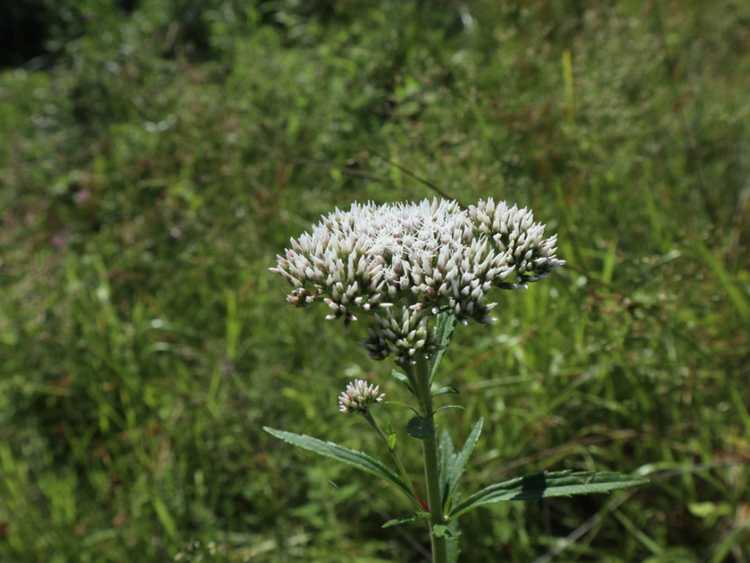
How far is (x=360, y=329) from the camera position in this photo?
3.74 m

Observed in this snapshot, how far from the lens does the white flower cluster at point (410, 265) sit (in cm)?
163

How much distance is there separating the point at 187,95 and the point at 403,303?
13.6ft

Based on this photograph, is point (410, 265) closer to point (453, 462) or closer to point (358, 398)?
point (358, 398)

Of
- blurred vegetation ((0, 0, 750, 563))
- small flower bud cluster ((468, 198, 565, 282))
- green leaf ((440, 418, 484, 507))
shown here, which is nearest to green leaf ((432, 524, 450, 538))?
green leaf ((440, 418, 484, 507))

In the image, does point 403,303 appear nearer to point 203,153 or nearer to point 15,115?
point 203,153

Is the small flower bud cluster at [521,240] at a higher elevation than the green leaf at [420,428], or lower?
higher

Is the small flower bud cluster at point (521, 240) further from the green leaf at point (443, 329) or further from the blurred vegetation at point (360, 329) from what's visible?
the blurred vegetation at point (360, 329)

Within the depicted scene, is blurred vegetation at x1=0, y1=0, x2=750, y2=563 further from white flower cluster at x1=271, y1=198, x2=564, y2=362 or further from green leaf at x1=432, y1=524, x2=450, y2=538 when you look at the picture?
→ green leaf at x1=432, y1=524, x2=450, y2=538

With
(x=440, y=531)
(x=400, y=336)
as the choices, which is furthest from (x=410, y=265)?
(x=440, y=531)

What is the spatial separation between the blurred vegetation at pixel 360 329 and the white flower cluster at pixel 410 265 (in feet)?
3.07

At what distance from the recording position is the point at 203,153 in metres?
4.89

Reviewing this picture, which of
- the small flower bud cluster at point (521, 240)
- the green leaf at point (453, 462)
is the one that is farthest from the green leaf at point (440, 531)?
the small flower bud cluster at point (521, 240)

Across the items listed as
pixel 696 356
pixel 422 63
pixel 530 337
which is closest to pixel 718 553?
pixel 696 356

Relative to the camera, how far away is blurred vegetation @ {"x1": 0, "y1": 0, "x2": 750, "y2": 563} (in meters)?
3.12
